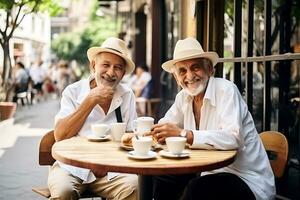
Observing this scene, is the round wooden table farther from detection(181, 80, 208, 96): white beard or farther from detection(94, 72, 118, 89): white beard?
detection(94, 72, 118, 89): white beard

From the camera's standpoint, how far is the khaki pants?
3.20 metres

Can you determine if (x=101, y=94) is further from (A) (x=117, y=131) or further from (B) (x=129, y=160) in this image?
(B) (x=129, y=160)

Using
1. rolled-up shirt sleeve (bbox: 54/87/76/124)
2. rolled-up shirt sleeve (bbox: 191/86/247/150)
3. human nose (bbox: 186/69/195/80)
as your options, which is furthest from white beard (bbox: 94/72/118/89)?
rolled-up shirt sleeve (bbox: 191/86/247/150)

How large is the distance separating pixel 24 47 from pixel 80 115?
10.2 metres

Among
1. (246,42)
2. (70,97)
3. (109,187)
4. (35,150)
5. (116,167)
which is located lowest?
(35,150)

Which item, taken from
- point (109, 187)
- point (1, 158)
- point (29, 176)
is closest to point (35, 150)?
point (1, 158)

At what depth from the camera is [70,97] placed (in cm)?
357

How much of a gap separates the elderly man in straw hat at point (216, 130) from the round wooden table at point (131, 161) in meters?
0.12

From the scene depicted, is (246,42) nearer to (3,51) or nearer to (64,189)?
(64,189)

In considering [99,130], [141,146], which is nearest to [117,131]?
[99,130]

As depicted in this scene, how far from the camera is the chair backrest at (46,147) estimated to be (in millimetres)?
3574

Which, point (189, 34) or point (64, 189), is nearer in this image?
point (64, 189)

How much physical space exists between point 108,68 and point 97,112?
1.14 feet

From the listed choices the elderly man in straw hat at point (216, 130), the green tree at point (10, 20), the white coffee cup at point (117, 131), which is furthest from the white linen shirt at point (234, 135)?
the green tree at point (10, 20)
